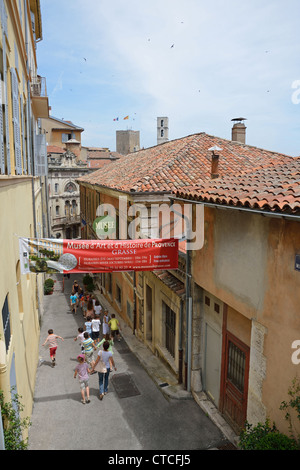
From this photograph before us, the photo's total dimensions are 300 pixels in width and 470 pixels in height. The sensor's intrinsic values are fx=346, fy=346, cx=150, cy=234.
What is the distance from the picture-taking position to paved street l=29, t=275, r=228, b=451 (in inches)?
303

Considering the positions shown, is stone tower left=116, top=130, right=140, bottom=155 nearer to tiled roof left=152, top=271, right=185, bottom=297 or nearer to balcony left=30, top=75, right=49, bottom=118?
balcony left=30, top=75, right=49, bottom=118

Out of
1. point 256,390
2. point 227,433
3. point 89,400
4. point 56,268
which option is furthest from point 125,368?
point 256,390

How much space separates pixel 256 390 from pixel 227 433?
7.09 ft

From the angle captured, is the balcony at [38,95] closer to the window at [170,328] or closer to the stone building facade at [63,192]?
the window at [170,328]

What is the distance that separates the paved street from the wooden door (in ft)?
1.74

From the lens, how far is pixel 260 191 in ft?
20.6

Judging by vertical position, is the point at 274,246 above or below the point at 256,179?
below

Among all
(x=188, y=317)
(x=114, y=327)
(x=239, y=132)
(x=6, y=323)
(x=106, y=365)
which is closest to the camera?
(x=6, y=323)

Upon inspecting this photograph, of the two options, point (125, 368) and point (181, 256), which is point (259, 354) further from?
point (125, 368)

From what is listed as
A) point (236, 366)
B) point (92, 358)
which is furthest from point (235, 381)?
point (92, 358)

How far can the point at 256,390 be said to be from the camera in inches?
250

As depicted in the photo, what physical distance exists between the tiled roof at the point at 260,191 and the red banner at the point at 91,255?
5.34 ft

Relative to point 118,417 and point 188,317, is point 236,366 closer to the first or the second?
point 188,317

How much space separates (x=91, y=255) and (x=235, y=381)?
429cm
